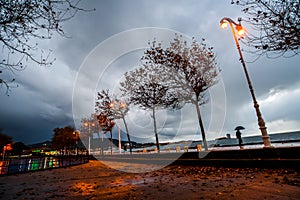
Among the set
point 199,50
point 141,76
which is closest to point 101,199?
point 199,50

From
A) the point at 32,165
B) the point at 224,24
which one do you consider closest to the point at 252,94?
the point at 224,24

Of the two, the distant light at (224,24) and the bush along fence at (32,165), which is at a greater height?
the distant light at (224,24)

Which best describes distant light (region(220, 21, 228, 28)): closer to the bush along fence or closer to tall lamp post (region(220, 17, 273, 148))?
tall lamp post (region(220, 17, 273, 148))

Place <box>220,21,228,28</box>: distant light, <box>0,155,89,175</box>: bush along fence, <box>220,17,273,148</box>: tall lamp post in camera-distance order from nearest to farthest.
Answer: <box>220,17,273,148</box>: tall lamp post, <box>220,21,228,28</box>: distant light, <box>0,155,89,175</box>: bush along fence

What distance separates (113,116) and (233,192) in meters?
30.2

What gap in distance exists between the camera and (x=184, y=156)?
14414 millimetres

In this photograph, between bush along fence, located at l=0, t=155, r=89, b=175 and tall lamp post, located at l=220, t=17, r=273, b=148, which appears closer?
tall lamp post, located at l=220, t=17, r=273, b=148

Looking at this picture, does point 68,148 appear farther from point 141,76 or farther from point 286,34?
point 286,34

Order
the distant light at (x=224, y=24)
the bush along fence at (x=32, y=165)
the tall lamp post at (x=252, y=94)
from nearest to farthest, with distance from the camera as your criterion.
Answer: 1. the tall lamp post at (x=252, y=94)
2. the distant light at (x=224, y=24)
3. the bush along fence at (x=32, y=165)

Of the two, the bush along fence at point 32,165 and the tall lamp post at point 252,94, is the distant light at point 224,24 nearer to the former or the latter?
the tall lamp post at point 252,94

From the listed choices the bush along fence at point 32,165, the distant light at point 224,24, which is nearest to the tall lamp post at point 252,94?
the distant light at point 224,24

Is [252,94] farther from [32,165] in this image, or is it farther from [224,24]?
[32,165]

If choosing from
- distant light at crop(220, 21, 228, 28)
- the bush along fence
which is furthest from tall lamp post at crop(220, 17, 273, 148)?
the bush along fence

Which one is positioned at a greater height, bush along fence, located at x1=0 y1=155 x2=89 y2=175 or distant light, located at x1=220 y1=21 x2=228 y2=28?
distant light, located at x1=220 y1=21 x2=228 y2=28
